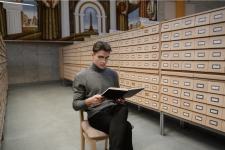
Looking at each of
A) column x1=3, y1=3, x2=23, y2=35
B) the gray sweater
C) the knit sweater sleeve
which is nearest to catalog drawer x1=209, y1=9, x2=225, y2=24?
the gray sweater

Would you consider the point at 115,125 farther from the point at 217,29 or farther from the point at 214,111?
the point at 217,29

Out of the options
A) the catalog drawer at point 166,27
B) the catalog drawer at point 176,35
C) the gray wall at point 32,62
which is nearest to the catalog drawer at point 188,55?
the catalog drawer at point 176,35

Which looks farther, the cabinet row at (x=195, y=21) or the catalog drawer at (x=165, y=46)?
the catalog drawer at (x=165, y=46)

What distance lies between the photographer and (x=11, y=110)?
4375mm

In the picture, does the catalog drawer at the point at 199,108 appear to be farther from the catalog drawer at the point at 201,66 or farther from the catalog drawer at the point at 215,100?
the catalog drawer at the point at 201,66

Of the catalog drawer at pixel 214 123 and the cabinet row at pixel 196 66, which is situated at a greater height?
the cabinet row at pixel 196 66

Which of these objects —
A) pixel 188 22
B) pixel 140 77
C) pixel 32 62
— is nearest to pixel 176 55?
pixel 188 22

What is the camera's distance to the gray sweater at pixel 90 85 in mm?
1739

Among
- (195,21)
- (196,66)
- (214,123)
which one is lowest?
(214,123)

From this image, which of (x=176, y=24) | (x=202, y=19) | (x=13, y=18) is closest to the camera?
(x=202, y=19)

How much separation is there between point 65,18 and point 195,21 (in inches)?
296

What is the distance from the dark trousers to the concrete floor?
902 mm

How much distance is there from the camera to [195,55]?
2289 millimetres

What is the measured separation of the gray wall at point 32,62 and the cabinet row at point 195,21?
735 cm
